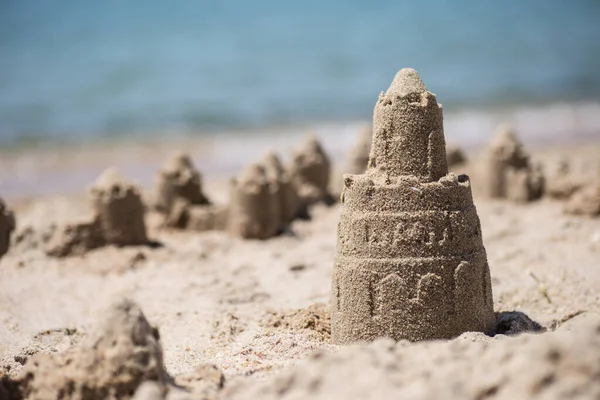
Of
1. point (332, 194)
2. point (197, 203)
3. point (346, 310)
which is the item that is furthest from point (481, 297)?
point (332, 194)

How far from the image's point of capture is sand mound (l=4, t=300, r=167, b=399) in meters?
3.99

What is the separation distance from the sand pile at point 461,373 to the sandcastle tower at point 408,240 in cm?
122

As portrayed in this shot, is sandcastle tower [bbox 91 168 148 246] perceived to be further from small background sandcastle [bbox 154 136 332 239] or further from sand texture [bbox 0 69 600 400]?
small background sandcastle [bbox 154 136 332 239]

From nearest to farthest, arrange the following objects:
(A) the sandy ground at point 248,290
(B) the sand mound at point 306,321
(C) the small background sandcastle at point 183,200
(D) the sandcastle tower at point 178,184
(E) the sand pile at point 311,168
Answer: (A) the sandy ground at point 248,290 → (B) the sand mound at point 306,321 → (C) the small background sandcastle at point 183,200 → (D) the sandcastle tower at point 178,184 → (E) the sand pile at point 311,168

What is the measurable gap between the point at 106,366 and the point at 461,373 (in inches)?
75.4

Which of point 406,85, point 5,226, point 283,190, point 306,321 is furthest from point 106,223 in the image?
point 406,85

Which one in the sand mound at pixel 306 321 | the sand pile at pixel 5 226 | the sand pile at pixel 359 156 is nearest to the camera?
the sand mound at pixel 306 321

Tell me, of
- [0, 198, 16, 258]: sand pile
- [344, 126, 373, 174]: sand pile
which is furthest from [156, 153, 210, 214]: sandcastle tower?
[0, 198, 16, 258]: sand pile

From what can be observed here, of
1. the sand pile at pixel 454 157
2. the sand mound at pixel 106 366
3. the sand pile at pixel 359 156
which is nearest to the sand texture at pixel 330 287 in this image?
the sand mound at pixel 106 366

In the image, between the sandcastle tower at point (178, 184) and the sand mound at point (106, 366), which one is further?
the sandcastle tower at point (178, 184)

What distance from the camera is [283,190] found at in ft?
36.9

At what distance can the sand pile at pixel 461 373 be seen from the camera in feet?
10.5

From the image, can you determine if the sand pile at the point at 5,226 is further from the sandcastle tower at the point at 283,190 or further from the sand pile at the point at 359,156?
the sand pile at the point at 359,156

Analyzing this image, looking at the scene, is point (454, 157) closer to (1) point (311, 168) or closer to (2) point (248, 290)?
(1) point (311, 168)
